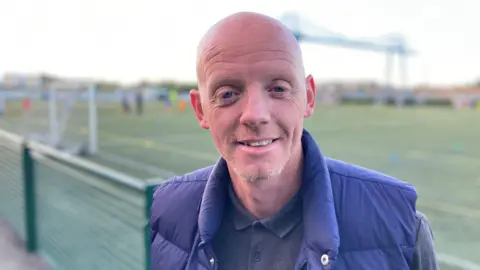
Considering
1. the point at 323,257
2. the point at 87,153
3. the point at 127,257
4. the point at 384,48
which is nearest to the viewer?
the point at 323,257

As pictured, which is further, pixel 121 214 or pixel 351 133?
pixel 351 133

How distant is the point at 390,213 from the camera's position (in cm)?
137

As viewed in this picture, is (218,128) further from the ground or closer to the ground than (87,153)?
further from the ground

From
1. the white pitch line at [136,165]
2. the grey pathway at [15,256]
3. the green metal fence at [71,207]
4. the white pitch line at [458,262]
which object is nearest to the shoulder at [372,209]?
the green metal fence at [71,207]

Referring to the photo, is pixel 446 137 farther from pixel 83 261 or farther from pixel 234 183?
pixel 234 183

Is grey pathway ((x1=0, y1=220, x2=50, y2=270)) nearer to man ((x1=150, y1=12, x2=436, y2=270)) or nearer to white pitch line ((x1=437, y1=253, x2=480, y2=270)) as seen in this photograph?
white pitch line ((x1=437, y1=253, x2=480, y2=270))

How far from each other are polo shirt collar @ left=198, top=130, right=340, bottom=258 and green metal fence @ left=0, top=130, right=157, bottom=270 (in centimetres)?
58

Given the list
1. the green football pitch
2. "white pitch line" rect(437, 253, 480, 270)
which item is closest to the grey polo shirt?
"white pitch line" rect(437, 253, 480, 270)

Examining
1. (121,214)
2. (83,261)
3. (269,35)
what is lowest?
(83,261)

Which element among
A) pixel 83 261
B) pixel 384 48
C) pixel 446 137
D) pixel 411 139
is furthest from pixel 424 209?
pixel 384 48

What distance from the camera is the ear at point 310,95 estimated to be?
4.80 ft

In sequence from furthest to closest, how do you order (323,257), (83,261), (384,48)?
(384,48) < (83,261) < (323,257)

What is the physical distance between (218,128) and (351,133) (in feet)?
58.3

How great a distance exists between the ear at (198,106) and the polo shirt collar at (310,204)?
146 mm
